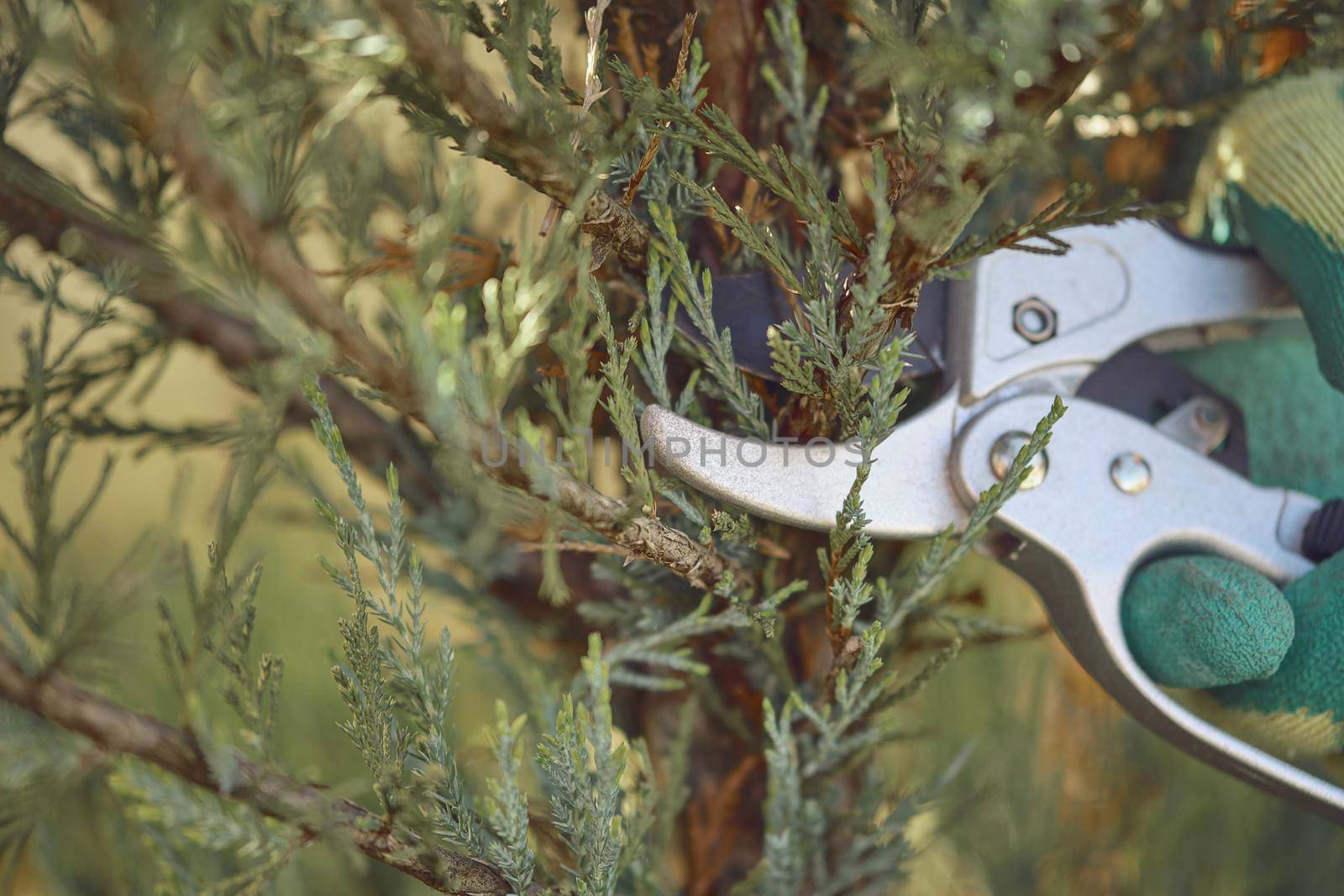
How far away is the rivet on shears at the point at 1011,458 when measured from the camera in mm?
573

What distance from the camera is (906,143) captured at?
1.51ft

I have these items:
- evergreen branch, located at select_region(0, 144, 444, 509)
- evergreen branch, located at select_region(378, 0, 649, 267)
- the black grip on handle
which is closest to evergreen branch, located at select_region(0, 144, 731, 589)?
evergreen branch, located at select_region(0, 144, 444, 509)

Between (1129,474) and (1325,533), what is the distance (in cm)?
15

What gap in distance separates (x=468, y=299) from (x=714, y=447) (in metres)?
0.31

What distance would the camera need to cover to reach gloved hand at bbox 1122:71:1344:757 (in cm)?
57

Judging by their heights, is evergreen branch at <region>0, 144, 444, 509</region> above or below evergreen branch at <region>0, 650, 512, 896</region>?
above

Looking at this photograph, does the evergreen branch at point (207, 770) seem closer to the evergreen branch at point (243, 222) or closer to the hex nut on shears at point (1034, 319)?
the evergreen branch at point (243, 222)

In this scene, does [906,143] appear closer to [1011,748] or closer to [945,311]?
[945,311]

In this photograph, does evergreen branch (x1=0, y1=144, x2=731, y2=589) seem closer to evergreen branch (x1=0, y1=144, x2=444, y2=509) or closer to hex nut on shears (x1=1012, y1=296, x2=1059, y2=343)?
evergreen branch (x1=0, y1=144, x2=444, y2=509)

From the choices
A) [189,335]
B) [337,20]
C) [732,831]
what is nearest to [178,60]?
[337,20]

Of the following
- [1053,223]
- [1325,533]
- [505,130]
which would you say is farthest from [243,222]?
[1325,533]

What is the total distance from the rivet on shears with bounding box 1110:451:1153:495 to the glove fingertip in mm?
50

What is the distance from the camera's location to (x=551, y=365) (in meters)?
0.60

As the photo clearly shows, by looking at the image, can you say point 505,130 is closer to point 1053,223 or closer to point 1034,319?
point 1053,223
